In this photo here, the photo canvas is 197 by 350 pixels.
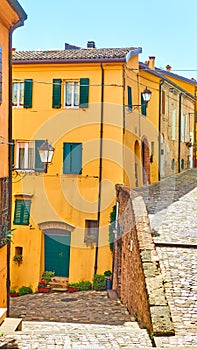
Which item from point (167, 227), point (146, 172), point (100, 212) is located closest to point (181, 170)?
point (146, 172)

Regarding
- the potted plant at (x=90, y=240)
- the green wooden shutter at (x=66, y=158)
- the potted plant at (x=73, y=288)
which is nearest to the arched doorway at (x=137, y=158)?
the green wooden shutter at (x=66, y=158)

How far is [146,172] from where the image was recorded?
24.8m

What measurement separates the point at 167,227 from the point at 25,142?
890 cm

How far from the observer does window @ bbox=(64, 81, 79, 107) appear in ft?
66.4

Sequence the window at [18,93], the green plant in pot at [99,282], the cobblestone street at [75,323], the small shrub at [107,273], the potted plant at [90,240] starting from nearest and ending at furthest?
the cobblestone street at [75,323] → the green plant in pot at [99,282] → the small shrub at [107,273] → the potted plant at [90,240] → the window at [18,93]

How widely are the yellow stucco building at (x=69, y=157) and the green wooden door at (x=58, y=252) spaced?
0.13 feet

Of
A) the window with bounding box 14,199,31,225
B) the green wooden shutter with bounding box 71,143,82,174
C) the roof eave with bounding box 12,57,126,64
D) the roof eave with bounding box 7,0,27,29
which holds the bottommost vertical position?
the window with bounding box 14,199,31,225

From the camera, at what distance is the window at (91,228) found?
20.0m

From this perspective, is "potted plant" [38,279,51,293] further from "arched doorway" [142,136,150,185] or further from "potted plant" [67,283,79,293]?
"arched doorway" [142,136,150,185]

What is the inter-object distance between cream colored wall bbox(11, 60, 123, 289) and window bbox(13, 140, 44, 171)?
339mm

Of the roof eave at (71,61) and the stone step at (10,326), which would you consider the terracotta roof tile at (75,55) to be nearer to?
the roof eave at (71,61)

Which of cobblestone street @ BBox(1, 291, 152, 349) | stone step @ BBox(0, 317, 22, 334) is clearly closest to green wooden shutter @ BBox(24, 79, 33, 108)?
cobblestone street @ BBox(1, 291, 152, 349)

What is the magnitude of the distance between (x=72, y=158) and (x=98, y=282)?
4.83 metres

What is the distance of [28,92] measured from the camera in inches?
812
